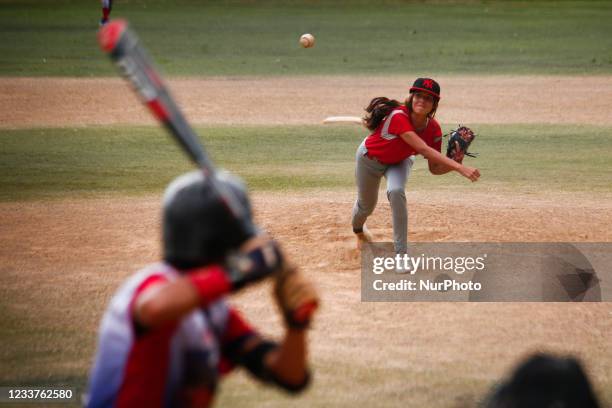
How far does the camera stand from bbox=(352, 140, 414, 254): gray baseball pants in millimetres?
8758

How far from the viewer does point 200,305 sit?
8.84ft

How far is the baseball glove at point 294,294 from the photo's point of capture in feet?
9.27

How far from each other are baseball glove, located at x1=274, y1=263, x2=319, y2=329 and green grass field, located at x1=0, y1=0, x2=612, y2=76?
21.5 meters

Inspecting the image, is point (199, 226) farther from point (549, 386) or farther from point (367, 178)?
point (367, 178)

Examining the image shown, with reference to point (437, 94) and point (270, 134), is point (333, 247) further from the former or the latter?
point (270, 134)

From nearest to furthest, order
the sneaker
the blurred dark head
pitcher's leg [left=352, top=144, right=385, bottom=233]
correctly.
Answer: the blurred dark head, pitcher's leg [left=352, top=144, right=385, bottom=233], the sneaker

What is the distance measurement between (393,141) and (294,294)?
615 centimetres

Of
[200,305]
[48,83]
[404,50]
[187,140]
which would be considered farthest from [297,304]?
[404,50]

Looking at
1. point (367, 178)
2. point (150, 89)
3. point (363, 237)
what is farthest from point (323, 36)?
point (150, 89)

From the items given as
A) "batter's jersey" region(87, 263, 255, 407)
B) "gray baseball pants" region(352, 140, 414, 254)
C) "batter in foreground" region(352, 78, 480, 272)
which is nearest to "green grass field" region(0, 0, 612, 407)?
"gray baseball pants" region(352, 140, 414, 254)

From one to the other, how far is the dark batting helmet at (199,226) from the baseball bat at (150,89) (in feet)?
0.12

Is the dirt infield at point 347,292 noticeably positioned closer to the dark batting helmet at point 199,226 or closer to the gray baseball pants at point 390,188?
the gray baseball pants at point 390,188

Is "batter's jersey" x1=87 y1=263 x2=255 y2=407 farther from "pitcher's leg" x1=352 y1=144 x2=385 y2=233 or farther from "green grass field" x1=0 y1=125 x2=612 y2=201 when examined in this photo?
"green grass field" x1=0 y1=125 x2=612 y2=201

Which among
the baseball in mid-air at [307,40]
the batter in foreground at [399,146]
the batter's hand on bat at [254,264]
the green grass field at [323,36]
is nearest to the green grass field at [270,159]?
the batter in foreground at [399,146]
